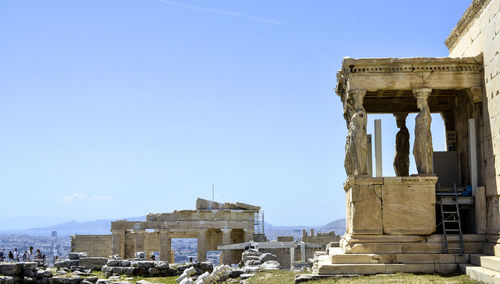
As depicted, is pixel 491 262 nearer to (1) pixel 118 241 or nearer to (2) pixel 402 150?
(2) pixel 402 150

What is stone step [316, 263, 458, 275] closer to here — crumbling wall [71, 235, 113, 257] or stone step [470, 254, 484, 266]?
stone step [470, 254, 484, 266]

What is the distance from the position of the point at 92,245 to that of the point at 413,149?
35172 mm

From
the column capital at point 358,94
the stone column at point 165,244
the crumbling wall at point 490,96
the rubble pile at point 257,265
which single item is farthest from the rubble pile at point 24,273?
the stone column at point 165,244

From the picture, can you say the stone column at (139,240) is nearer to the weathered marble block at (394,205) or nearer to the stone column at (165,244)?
the stone column at (165,244)

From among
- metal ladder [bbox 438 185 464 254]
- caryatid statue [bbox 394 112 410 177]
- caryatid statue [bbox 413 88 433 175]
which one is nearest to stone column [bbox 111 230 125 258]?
caryatid statue [bbox 394 112 410 177]

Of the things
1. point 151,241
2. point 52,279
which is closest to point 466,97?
point 52,279

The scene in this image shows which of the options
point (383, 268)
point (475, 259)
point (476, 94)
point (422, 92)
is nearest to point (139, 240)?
point (422, 92)

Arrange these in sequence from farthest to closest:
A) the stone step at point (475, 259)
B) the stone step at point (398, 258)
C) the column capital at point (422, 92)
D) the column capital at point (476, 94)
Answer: the column capital at point (422, 92)
the column capital at point (476, 94)
the stone step at point (398, 258)
the stone step at point (475, 259)

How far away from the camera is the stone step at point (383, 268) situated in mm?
14336

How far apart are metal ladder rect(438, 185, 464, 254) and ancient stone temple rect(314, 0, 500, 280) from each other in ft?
0.08

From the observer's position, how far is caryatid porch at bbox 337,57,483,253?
1527cm

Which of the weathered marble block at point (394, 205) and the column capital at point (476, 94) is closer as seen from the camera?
the weathered marble block at point (394, 205)

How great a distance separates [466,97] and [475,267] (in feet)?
18.4

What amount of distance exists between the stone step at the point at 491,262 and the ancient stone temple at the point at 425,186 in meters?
0.47
